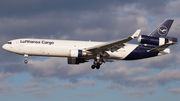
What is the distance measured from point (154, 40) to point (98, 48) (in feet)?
30.1

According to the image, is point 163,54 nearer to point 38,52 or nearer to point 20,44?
point 38,52

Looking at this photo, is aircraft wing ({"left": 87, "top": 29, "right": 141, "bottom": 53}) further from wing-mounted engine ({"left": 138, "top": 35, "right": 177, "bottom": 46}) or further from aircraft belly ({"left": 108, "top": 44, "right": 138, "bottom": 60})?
wing-mounted engine ({"left": 138, "top": 35, "right": 177, "bottom": 46})

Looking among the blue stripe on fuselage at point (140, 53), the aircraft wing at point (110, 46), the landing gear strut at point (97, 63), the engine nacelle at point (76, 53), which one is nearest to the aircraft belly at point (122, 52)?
the blue stripe on fuselage at point (140, 53)

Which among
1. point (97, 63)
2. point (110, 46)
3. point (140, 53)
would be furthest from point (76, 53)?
point (140, 53)

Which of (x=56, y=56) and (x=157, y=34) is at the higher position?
(x=157, y=34)

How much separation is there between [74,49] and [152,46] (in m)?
13.8

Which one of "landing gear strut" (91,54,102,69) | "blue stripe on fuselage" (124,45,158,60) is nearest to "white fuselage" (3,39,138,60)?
"landing gear strut" (91,54,102,69)

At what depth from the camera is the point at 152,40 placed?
151 feet

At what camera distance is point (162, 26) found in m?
50.2

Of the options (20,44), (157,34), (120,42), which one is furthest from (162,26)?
(20,44)

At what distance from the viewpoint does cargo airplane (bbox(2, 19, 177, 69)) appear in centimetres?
4619

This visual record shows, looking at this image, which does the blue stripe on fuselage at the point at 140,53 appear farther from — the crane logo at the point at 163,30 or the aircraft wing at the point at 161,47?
the crane logo at the point at 163,30

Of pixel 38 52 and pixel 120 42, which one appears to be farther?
pixel 38 52

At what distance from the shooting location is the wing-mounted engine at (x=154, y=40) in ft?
150
